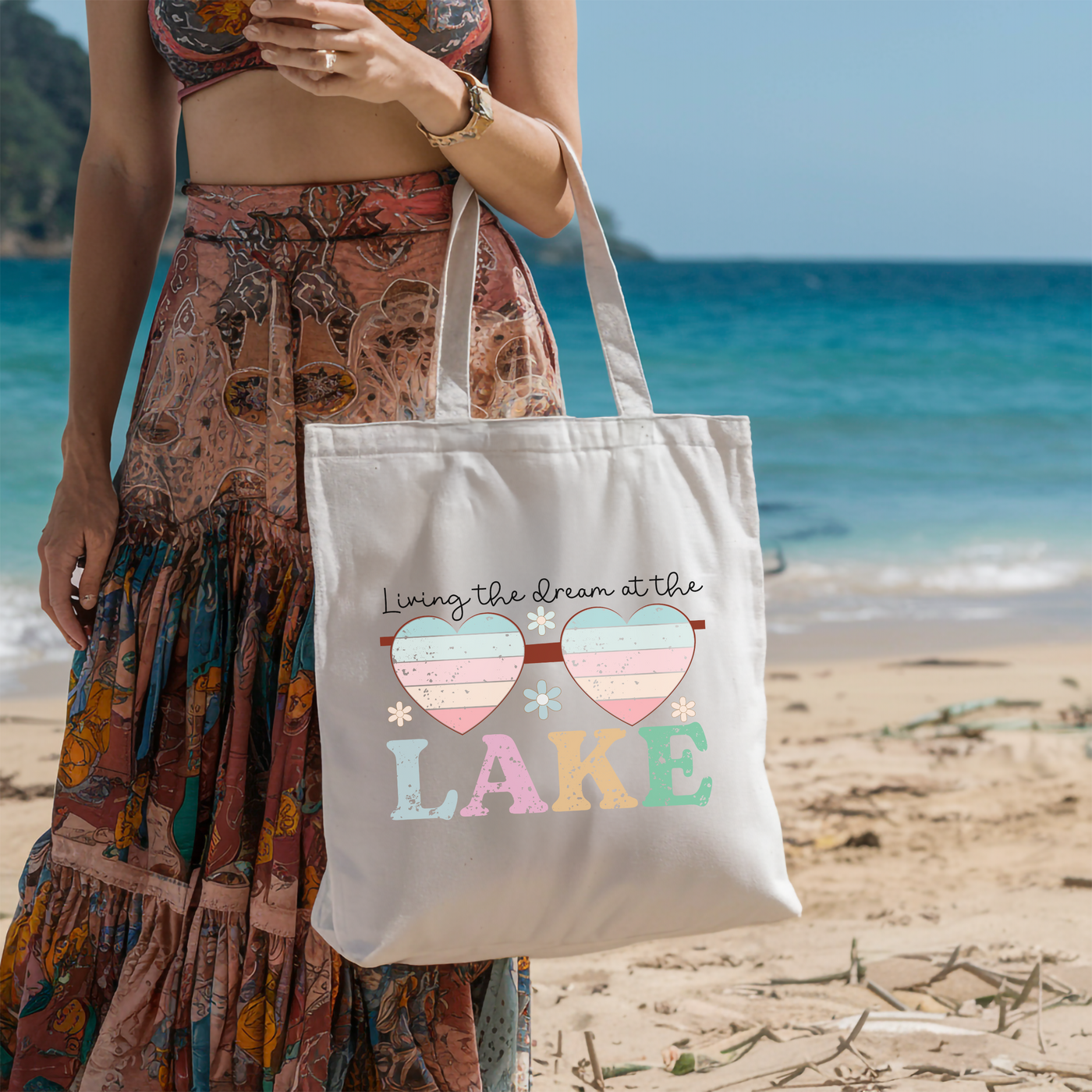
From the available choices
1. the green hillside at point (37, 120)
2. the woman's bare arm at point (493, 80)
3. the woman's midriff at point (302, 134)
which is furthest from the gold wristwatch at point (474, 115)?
the green hillside at point (37, 120)

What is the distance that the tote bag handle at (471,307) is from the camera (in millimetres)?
1163

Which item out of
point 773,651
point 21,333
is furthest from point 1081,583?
point 21,333

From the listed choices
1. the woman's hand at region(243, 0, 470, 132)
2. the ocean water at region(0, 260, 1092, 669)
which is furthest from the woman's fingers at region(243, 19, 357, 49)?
the ocean water at region(0, 260, 1092, 669)

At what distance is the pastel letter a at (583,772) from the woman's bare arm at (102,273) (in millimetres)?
644

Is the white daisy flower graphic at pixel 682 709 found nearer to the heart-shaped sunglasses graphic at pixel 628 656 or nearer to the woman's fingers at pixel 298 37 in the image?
the heart-shaped sunglasses graphic at pixel 628 656

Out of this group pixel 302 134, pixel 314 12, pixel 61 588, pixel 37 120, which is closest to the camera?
pixel 314 12

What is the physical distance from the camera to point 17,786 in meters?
3.08

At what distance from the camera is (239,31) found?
1195 millimetres

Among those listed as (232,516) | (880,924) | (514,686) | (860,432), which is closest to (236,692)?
(232,516)

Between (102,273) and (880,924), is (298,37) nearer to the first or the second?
(102,273)

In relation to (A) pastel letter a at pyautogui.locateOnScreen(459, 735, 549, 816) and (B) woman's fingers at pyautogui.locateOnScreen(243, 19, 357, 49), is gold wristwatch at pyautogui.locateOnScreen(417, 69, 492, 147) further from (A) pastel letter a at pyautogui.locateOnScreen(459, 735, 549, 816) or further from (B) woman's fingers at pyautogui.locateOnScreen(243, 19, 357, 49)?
(A) pastel letter a at pyautogui.locateOnScreen(459, 735, 549, 816)

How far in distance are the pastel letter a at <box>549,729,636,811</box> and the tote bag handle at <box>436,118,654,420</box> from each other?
1.17 ft

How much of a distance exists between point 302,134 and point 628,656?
711 mm

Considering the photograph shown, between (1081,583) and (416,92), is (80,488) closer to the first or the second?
A: (416,92)
